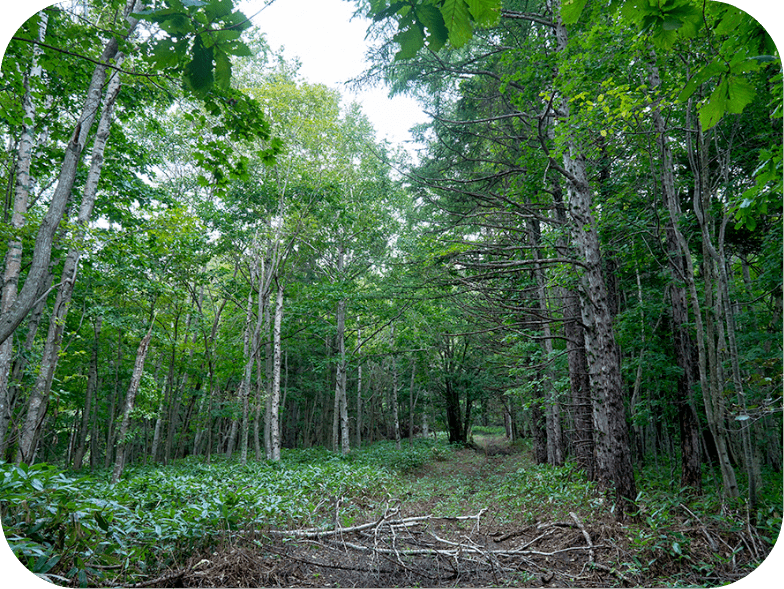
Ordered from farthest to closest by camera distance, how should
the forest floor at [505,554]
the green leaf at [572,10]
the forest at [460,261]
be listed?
the forest floor at [505,554] < the forest at [460,261] < the green leaf at [572,10]

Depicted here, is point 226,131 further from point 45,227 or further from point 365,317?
point 365,317

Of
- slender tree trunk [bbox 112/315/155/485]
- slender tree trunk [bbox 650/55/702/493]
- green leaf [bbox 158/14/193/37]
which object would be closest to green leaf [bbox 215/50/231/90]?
green leaf [bbox 158/14/193/37]

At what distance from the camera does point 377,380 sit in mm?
23281

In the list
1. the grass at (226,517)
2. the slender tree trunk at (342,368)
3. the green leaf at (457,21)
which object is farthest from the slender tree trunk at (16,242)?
the slender tree trunk at (342,368)

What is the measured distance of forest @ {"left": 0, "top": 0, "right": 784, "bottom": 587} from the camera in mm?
2148

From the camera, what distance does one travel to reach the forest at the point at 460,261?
2.15 metres

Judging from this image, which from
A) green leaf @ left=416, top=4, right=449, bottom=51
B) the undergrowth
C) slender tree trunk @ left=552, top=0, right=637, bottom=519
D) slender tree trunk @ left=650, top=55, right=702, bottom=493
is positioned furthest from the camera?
slender tree trunk @ left=650, top=55, right=702, bottom=493

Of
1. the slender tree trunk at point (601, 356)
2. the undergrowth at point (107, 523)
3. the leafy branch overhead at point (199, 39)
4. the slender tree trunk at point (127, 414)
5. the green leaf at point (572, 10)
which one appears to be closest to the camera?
the green leaf at point (572, 10)

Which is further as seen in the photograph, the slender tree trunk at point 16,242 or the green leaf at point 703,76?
the slender tree trunk at point 16,242

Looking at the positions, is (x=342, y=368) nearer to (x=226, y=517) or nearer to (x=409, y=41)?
(x=226, y=517)

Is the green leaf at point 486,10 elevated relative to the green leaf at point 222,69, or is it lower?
lower

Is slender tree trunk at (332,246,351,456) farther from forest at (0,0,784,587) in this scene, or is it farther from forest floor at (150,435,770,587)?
forest floor at (150,435,770,587)

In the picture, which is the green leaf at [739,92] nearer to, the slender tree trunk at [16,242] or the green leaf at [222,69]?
the green leaf at [222,69]

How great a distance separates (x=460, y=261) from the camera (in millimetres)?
4051
